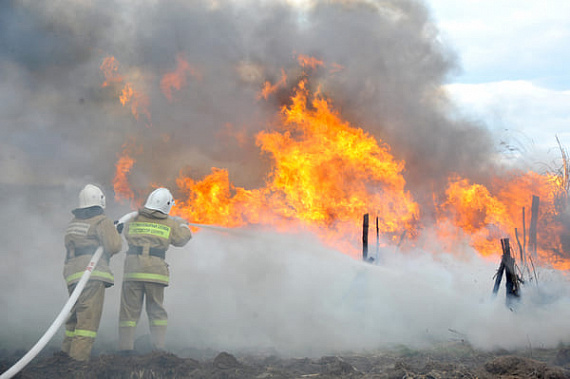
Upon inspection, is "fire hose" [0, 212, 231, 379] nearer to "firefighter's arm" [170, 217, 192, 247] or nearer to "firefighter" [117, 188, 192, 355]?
"firefighter" [117, 188, 192, 355]

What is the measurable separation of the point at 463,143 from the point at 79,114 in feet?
37.1

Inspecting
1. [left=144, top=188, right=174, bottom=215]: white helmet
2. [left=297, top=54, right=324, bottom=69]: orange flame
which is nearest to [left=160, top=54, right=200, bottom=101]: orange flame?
[left=297, top=54, right=324, bottom=69]: orange flame

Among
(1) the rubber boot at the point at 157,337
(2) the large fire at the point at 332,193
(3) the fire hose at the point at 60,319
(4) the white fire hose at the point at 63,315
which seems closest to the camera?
(3) the fire hose at the point at 60,319

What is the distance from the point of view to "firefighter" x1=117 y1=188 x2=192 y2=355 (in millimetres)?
7547

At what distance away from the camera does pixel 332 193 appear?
14125 mm

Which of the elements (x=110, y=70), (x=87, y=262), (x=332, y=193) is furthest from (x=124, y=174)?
(x=87, y=262)

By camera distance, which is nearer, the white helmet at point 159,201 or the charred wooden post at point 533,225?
the white helmet at point 159,201

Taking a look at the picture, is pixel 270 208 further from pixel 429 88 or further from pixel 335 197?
pixel 429 88

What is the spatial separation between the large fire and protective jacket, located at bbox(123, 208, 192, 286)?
486 centimetres

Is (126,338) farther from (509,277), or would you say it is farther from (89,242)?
(509,277)

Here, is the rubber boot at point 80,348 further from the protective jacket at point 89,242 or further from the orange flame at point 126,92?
the orange flame at point 126,92

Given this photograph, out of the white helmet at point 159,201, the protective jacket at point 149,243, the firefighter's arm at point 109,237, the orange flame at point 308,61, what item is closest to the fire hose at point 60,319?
the firefighter's arm at point 109,237

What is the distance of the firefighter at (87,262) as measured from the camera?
720 cm

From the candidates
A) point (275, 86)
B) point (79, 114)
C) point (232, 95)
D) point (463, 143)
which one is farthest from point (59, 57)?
point (463, 143)
